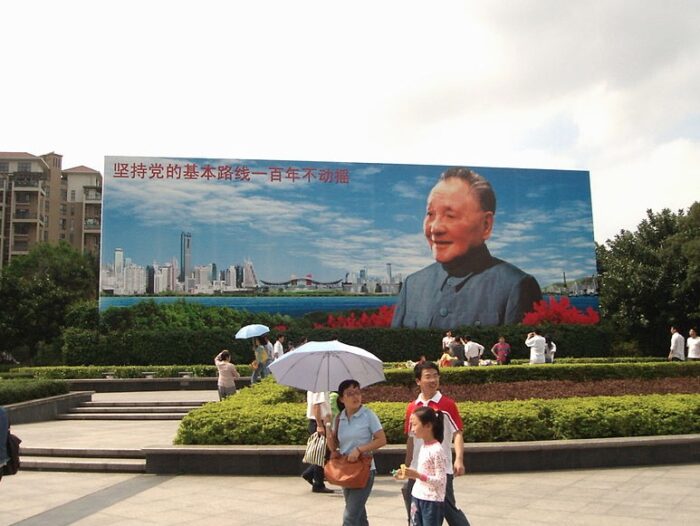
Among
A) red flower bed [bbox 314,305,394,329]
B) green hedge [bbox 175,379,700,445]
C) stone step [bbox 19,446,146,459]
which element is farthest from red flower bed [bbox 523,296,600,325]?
stone step [bbox 19,446,146,459]

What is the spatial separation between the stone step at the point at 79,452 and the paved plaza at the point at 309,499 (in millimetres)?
673

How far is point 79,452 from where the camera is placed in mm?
9227

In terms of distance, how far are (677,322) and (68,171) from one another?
62977 millimetres

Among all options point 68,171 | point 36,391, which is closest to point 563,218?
point 36,391

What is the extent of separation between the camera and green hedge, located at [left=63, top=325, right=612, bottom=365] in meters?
25.2

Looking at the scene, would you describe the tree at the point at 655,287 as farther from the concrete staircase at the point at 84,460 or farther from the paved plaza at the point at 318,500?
the concrete staircase at the point at 84,460

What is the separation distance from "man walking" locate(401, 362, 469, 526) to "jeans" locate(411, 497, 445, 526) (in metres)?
0.29

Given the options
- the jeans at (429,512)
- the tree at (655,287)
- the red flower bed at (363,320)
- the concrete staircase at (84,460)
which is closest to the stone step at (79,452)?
the concrete staircase at (84,460)

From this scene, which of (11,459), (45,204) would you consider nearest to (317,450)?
(11,459)

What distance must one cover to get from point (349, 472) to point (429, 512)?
653 millimetres

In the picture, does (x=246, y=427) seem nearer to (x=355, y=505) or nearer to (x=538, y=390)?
(x=355, y=505)

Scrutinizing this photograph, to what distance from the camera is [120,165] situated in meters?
27.2

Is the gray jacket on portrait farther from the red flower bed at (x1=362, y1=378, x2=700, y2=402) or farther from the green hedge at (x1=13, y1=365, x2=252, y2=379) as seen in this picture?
the red flower bed at (x1=362, y1=378, x2=700, y2=402)

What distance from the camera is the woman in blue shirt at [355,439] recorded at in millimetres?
4484
